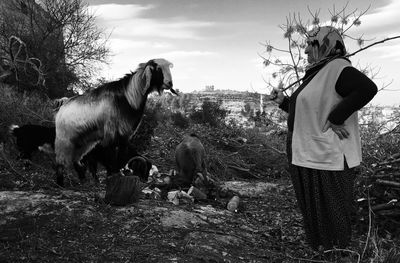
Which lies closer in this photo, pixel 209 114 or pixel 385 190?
pixel 385 190

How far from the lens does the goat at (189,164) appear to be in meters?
5.93

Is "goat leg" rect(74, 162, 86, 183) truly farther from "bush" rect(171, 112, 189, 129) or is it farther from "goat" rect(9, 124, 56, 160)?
"bush" rect(171, 112, 189, 129)

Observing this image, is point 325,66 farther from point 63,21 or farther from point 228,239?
point 63,21

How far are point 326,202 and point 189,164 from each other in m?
3.18

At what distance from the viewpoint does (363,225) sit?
13.9ft

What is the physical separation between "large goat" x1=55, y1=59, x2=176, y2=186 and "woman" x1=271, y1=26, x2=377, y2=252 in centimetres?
224

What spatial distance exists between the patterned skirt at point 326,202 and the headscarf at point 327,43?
A: 87 cm

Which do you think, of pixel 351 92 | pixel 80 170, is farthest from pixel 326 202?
pixel 80 170

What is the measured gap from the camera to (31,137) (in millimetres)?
6535

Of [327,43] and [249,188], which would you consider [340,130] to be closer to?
[327,43]

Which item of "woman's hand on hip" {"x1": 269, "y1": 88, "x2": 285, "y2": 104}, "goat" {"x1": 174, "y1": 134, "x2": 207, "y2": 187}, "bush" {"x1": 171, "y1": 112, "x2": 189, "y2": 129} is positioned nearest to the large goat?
"goat" {"x1": 174, "y1": 134, "x2": 207, "y2": 187}

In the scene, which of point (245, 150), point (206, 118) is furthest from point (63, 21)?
point (245, 150)

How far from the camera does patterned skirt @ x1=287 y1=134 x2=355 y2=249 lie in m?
Result: 3.03

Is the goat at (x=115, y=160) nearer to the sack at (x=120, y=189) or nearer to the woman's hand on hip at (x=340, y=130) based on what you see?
the sack at (x=120, y=189)
